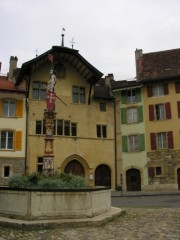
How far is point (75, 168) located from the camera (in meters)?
28.6

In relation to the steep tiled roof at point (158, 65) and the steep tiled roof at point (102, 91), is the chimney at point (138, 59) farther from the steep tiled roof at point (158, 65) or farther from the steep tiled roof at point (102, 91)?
the steep tiled roof at point (102, 91)

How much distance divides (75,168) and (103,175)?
9.11ft

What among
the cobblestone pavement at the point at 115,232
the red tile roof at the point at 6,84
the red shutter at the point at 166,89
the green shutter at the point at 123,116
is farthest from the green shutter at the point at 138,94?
the cobblestone pavement at the point at 115,232

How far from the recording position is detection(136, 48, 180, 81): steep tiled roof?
2988 cm

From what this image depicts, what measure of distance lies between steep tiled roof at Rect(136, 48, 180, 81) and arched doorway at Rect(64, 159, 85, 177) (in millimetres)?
9792

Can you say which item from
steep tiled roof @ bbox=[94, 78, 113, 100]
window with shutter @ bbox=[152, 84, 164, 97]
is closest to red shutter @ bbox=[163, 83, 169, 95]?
window with shutter @ bbox=[152, 84, 164, 97]

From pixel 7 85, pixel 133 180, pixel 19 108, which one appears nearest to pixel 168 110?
pixel 133 180

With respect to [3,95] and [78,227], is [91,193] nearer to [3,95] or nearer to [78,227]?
[78,227]

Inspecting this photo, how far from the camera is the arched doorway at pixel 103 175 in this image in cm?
2914

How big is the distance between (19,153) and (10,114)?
134 inches

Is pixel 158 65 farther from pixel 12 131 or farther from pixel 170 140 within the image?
pixel 12 131

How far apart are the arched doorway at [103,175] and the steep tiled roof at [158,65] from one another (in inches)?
354

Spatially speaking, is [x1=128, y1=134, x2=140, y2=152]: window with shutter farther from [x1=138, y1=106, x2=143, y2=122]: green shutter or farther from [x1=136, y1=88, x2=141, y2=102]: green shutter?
[x1=136, y1=88, x2=141, y2=102]: green shutter

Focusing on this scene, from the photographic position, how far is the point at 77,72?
30562mm
